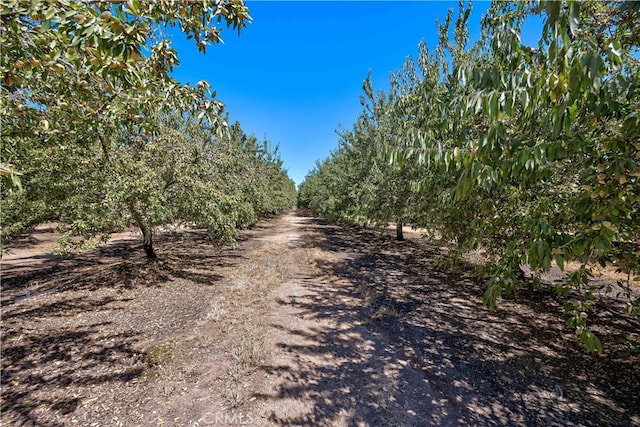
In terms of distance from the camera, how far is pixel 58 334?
16.5ft

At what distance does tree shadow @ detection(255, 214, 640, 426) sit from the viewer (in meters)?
3.26

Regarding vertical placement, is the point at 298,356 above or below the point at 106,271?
below

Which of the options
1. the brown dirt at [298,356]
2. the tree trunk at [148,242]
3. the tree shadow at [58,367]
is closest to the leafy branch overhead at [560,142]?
the brown dirt at [298,356]

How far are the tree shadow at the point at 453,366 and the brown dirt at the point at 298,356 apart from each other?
0.08ft

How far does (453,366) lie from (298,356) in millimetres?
2550

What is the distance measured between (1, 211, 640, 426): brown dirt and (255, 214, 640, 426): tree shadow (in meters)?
0.02

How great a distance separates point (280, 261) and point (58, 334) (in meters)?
7.01

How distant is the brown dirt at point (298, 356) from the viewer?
3.27m

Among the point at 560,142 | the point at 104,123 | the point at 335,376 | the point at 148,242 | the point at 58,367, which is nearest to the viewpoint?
the point at 560,142

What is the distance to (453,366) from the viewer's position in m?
4.16

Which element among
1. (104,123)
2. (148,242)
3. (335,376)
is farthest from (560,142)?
(148,242)

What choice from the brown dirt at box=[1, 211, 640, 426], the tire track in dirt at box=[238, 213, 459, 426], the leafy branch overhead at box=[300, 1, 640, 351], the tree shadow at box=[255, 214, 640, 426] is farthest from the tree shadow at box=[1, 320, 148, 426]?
the leafy branch overhead at box=[300, 1, 640, 351]

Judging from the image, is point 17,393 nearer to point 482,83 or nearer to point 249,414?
point 249,414

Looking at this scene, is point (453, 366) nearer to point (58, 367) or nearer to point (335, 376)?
point (335, 376)
